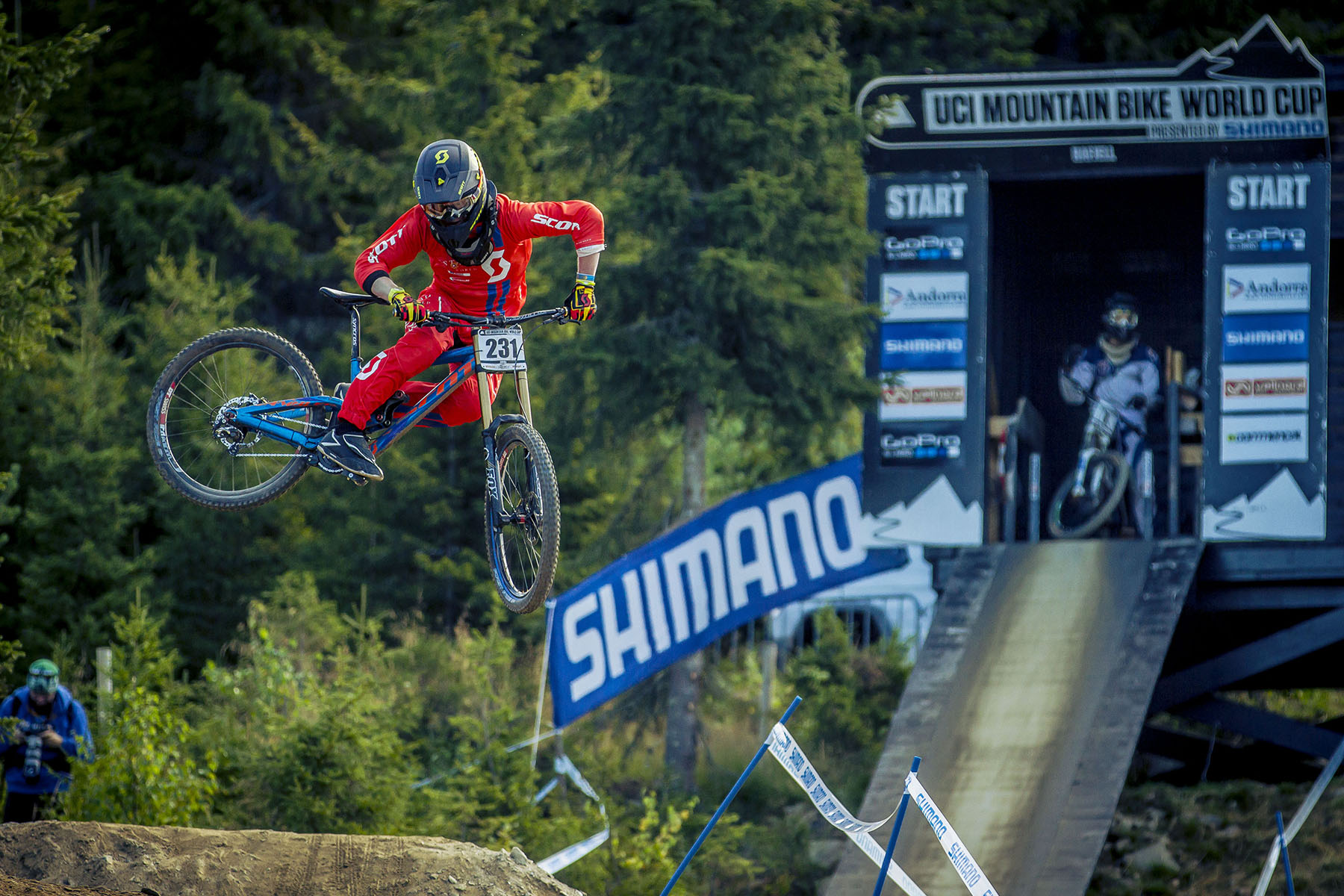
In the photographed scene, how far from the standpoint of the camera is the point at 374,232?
20.6 meters

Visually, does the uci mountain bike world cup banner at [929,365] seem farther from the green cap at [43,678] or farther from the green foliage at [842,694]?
the green cap at [43,678]

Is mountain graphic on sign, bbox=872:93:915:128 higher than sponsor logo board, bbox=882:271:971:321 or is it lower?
higher

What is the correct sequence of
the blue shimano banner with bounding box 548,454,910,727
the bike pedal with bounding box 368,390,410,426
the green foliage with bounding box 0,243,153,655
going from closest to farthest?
the bike pedal with bounding box 368,390,410,426 < the blue shimano banner with bounding box 548,454,910,727 < the green foliage with bounding box 0,243,153,655

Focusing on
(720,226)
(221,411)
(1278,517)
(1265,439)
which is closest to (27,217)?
(221,411)

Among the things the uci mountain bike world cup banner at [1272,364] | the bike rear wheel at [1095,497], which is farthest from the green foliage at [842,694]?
the uci mountain bike world cup banner at [1272,364]

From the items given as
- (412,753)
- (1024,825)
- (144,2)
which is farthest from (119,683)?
(144,2)

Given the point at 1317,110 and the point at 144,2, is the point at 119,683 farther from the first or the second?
the point at 144,2

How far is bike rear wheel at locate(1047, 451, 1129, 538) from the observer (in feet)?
58.2

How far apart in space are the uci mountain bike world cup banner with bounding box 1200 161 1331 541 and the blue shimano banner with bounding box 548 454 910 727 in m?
3.42

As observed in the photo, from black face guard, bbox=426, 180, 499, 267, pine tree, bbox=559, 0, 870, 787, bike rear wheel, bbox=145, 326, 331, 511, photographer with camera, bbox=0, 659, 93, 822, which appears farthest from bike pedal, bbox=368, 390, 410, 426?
pine tree, bbox=559, 0, 870, 787

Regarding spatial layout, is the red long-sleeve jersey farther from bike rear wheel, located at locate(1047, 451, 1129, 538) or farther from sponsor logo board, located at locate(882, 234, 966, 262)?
bike rear wheel, located at locate(1047, 451, 1129, 538)

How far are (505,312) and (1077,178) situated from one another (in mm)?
9431

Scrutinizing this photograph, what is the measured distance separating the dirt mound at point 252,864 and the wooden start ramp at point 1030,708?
320cm

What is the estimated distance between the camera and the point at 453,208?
8727mm
